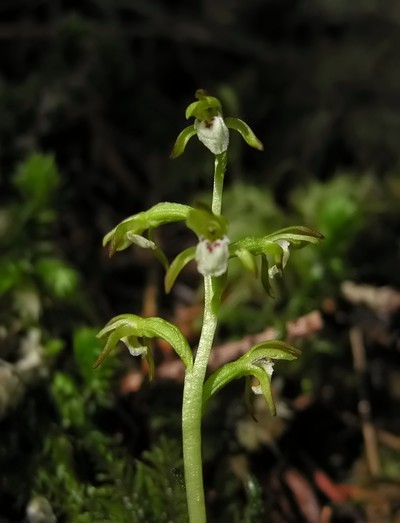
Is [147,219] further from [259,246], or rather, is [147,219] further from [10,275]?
[10,275]

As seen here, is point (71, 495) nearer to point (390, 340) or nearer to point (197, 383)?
point (197, 383)

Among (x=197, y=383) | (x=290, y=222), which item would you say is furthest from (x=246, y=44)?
(x=197, y=383)

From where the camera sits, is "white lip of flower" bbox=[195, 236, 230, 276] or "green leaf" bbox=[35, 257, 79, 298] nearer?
"white lip of flower" bbox=[195, 236, 230, 276]

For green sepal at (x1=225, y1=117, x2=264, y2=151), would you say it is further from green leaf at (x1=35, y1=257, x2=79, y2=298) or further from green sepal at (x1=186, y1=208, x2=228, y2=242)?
green leaf at (x1=35, y1=257, x2=79, y2=298)

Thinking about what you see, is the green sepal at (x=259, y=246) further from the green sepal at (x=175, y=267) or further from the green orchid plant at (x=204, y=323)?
the green sepal at (x=175, y=267)

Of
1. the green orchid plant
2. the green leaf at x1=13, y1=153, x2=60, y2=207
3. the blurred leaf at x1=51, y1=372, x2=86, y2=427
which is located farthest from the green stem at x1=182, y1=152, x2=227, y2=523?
the green leaf at x1=13, y1=153, x2=60, y2=207

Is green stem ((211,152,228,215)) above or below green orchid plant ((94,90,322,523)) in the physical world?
above
